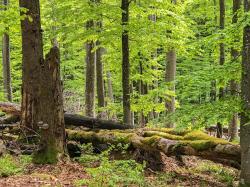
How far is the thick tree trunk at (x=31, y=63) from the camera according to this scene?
1084 centimetres

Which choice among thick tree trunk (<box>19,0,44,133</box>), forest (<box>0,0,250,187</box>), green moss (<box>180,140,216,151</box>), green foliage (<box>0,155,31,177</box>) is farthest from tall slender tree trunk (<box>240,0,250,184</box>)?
thick tree trunk (<box>19,0,44,133</box>)

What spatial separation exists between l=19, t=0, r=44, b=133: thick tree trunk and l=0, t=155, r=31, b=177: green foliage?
131 cm

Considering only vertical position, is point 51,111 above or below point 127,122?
above

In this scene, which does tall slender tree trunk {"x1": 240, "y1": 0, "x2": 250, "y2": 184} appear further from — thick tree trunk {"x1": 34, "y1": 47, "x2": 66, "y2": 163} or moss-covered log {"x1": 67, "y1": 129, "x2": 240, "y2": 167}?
Result: thick tree trunk {"x1": 34, "y1": 47, "x2": 66, "y2": 163}

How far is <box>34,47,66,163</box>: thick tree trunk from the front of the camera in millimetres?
9320

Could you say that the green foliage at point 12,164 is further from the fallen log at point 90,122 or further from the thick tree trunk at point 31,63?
the fallen log at point 90,122

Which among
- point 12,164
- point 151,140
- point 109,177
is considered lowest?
point 109,177

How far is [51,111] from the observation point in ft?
30.8

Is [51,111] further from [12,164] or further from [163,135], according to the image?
[163,135]

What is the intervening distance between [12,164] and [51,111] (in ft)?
5.29

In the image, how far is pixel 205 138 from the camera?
402 inches

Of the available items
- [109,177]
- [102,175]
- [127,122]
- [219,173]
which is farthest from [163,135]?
[102,175]

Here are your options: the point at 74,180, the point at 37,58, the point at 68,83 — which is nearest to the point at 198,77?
the point at 74,180

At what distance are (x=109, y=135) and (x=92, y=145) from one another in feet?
2.46
